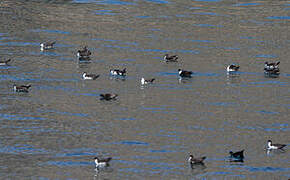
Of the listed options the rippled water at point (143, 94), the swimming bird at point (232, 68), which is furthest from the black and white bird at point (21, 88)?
the swimming bird at point (232, 68)

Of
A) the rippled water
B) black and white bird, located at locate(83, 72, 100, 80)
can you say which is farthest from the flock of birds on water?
the rippled water

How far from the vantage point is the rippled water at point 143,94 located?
31.6 metres

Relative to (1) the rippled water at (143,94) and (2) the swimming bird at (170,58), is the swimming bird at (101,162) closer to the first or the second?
(1) the rippled water at (143,94)

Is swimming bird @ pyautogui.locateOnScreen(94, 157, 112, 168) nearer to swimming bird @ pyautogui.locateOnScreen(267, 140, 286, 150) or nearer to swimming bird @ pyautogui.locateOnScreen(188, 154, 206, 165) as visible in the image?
swimming bird @ pyautogui.locateOnScreen(188, 154, 206, 165)

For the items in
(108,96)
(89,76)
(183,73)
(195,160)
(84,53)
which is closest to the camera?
(195,160)

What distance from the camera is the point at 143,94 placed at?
140ft

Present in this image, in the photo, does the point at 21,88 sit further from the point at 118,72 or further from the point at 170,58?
the point at 170,58

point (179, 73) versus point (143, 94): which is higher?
point (179, 73)

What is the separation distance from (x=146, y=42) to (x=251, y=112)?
18.6 meters

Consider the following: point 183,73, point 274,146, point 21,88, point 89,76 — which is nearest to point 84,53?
point 89,76

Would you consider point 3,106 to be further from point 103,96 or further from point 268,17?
point 268,17

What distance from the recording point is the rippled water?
31.6 m

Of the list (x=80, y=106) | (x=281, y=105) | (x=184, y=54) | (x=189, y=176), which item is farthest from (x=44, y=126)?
(x=184, y=54)

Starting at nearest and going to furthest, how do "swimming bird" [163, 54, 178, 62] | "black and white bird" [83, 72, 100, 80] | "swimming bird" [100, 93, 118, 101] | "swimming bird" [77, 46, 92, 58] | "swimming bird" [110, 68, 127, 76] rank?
"swimming bird" [100, 93, 118, 101] → "black and white bird" [83, 72, 100, 80] → "swimming bird" [110, 68, 127, 76] → "swimming bird" [163, 54, 178, 62] → "swimming bird" [77, 46, 92, 58]
